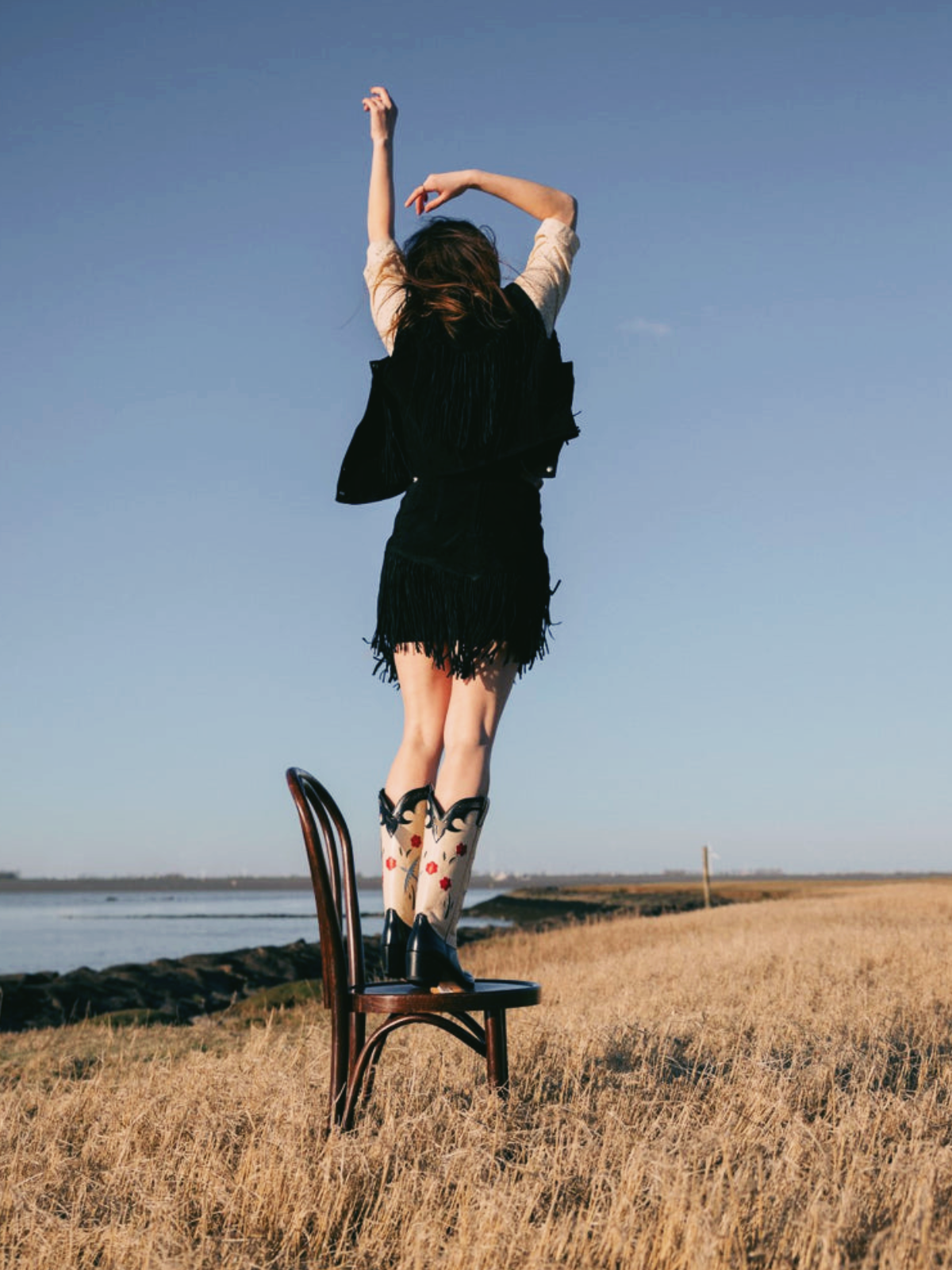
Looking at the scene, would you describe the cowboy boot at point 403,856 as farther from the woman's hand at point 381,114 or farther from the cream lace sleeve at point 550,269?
the woman's hand at point 381,114

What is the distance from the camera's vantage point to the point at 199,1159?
3160mm

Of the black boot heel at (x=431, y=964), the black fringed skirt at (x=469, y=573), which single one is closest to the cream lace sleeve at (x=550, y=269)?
the black fringed skirt at (x=469, y=573)

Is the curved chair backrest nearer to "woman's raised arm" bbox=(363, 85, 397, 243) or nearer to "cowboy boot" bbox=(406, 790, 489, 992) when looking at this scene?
"cowboy boot" bbox=(406, 790, 489, 992)

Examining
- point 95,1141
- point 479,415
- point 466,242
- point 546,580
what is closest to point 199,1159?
point 95,1141

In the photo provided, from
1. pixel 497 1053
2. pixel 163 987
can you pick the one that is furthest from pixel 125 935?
pixel 497 1053

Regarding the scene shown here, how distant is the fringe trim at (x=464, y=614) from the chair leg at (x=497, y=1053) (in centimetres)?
109

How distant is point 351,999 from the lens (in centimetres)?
341

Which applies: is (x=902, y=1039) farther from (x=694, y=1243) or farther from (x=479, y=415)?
(x=479, y=415)

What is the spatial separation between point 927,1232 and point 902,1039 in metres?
3.14

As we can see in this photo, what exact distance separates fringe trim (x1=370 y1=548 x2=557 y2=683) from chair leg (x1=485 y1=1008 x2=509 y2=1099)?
3.58ft

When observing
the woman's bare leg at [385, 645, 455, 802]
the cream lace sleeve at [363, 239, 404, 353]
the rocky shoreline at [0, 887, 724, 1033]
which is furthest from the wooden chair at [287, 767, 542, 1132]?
the rocky shoreline at [0, 887, 724, 1033]

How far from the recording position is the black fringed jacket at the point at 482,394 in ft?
11.9

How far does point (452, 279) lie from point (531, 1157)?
2.70m

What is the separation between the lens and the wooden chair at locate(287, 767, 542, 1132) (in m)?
3.30
